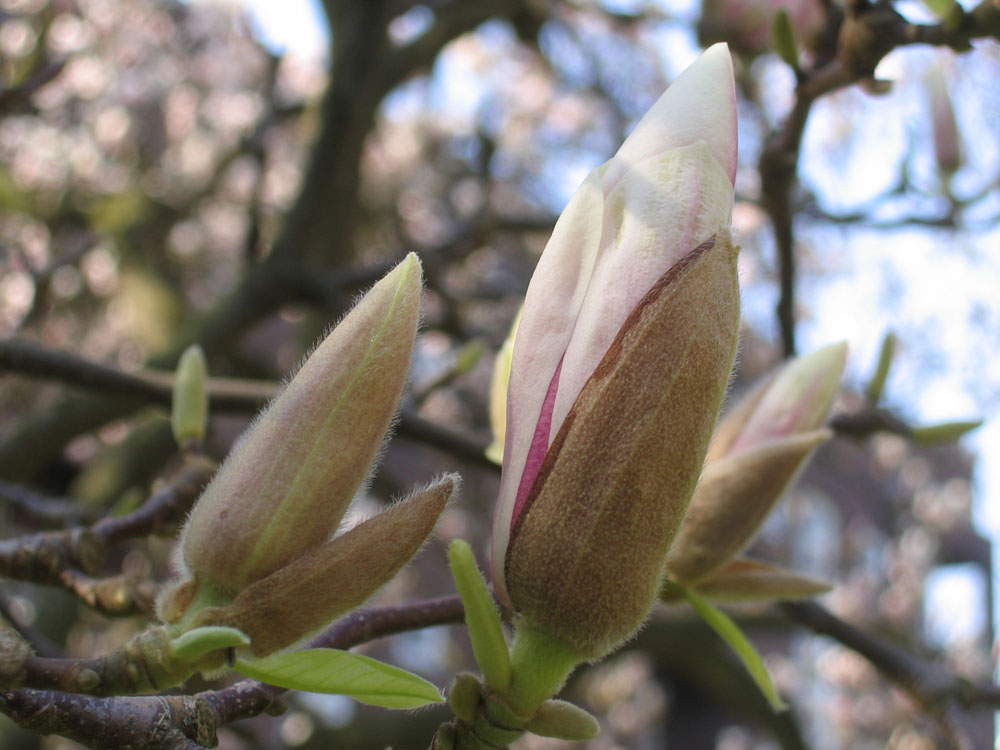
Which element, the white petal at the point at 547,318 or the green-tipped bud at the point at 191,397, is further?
the green-tipped bud at the point at 191,397

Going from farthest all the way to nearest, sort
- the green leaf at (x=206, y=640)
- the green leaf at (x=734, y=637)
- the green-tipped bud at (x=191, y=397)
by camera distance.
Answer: the green-tipped bud at (x=191, y=397) < the green leaf at (x=734, y=637) < the green leaf at (x=206, y=640)

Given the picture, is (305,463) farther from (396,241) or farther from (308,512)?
(396,241)

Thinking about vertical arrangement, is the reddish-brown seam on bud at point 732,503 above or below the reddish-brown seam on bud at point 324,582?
below

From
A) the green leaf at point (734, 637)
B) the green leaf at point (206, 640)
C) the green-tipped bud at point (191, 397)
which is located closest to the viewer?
the green leaf at point (206, 640)

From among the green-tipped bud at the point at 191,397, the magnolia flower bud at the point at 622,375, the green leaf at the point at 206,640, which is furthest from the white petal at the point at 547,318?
the green-tipped bud at the point at 191,397

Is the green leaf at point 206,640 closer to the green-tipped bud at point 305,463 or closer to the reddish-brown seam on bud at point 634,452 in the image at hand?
the green-tipped bud at point 305,463

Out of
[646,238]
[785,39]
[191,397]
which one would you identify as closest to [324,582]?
[646,238]
